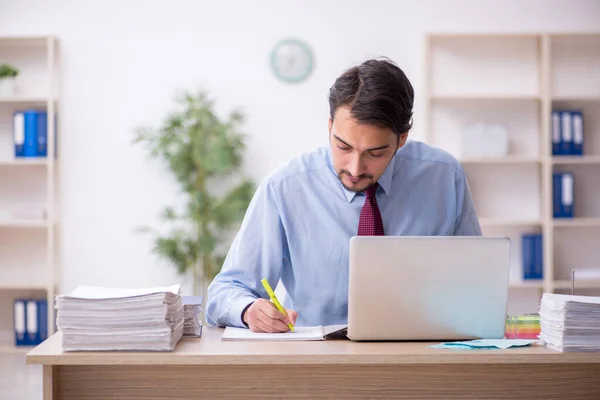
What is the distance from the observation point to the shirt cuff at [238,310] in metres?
2.19

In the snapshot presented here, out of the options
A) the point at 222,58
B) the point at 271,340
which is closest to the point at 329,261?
the point at 271,340

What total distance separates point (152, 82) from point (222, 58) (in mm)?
489

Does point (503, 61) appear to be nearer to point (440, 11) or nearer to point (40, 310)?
point (440, 11)

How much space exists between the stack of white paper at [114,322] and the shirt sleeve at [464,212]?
113 centimetres

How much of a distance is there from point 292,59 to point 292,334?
345 centimetres

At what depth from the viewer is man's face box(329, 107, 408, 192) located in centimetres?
221

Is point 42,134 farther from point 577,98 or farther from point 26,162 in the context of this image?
point 577,98

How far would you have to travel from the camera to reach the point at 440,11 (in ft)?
17.5

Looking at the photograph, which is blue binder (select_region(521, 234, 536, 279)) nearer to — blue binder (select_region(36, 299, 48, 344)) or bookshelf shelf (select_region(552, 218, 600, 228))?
bookshelf shelf (select_region(552, 218, 600, 228))

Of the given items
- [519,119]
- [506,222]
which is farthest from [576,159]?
[506,222]

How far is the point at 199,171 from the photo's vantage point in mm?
5055

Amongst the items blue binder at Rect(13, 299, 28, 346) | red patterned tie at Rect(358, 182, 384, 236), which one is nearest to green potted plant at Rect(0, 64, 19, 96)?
blue binder at Rect(13, 299, 28, 346)

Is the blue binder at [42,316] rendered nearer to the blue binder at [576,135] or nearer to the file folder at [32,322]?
the file folder at [32,322]

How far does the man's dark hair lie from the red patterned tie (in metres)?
0.24
